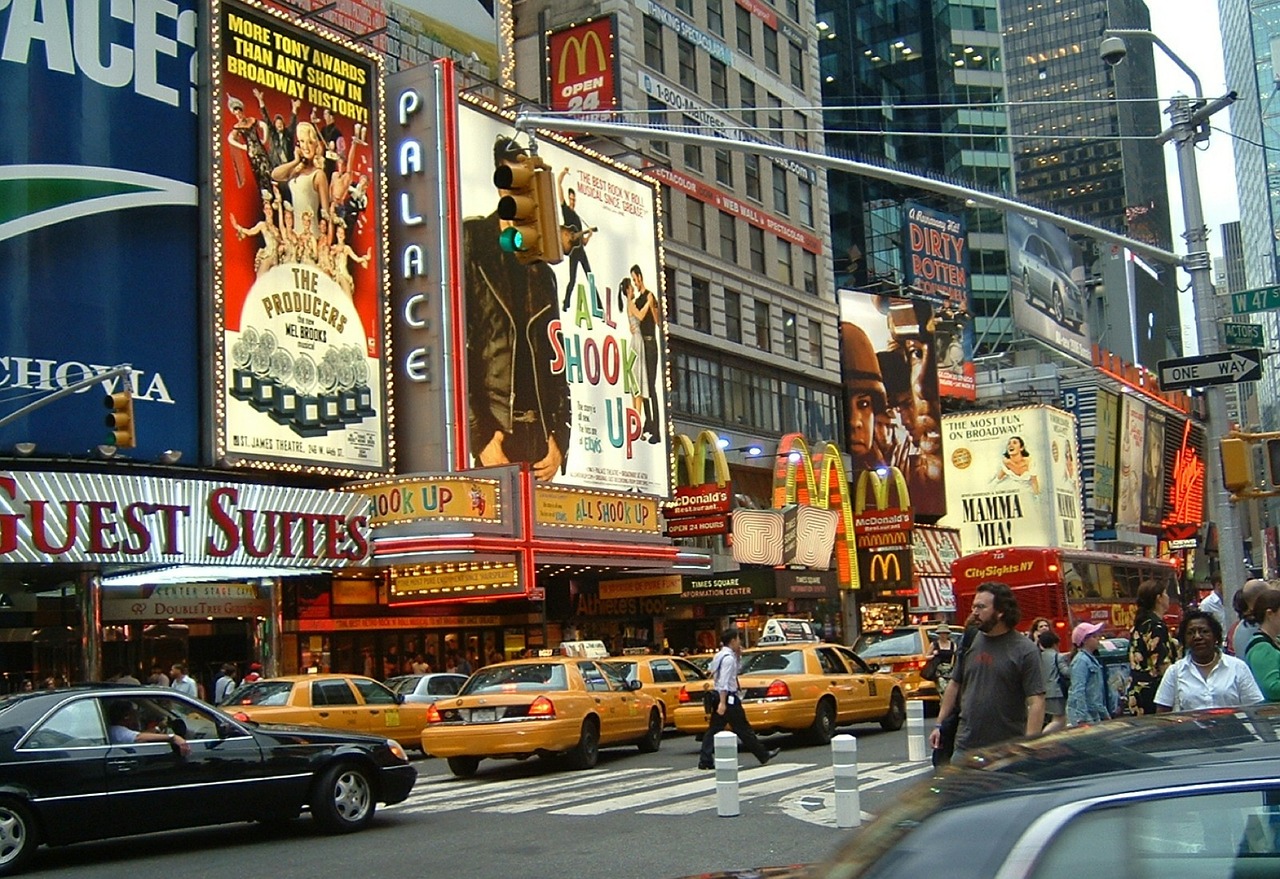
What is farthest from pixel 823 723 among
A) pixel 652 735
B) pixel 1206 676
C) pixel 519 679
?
pixel 1206 676

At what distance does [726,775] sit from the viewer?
1378 centimetres

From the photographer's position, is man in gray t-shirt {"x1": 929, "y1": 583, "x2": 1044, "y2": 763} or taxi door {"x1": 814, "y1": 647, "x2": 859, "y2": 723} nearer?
man in gray t-shirt {"x1": 929, "y1": 583, "x2": 1044, "y2": 763}

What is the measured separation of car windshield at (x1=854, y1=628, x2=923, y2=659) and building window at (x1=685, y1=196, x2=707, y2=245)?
2271 centimetres

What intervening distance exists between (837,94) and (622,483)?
6491 cm

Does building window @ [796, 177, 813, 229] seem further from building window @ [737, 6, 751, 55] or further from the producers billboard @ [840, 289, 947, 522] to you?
building window @ [737, 6, 751, 55]

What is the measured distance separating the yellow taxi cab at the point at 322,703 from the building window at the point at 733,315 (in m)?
30.1

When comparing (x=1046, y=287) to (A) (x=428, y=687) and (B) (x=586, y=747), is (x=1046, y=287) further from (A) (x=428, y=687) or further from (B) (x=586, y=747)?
(B) (x=586, y=747)

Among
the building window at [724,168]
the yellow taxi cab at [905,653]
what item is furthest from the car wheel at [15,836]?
the building window at [724,168]

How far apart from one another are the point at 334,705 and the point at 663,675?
6807mm

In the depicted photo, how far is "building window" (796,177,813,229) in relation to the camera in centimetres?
5691

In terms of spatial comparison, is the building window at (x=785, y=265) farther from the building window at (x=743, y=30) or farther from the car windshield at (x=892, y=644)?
the car windshield at (x=892, y=644)

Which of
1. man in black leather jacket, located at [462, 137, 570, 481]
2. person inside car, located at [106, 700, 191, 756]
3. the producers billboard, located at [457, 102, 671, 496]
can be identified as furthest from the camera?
the producers billboard, located at [457, 102, 671, 496]

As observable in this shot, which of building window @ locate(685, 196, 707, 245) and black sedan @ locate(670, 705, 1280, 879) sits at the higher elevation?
building window @ locate(685, 196, 707, 245)

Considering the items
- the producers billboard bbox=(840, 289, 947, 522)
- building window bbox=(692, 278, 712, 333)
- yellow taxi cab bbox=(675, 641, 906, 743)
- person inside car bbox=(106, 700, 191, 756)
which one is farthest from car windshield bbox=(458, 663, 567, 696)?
the producers billboard bbox=(840, 289, 947, 522)
